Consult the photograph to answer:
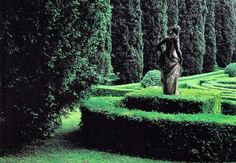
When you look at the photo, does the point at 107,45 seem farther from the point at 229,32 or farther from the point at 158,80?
the point at 229,32

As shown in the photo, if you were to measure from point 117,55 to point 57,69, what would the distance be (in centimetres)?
1297

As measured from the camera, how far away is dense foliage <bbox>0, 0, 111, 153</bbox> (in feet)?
32.8

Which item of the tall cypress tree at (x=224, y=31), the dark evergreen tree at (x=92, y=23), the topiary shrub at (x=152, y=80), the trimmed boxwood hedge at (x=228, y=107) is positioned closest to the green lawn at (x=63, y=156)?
the dark evergreen tree at (x=92, y=23)

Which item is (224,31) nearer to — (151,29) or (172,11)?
(172,11)

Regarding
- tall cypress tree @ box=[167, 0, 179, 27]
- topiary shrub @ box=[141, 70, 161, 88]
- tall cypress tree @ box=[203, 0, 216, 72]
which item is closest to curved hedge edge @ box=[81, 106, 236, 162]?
topiary shrub @ box=[141, 70, 161, 88]

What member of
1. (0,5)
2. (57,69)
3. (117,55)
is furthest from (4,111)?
(117,55)

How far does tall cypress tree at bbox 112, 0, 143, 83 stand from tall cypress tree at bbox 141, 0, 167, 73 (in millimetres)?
1940

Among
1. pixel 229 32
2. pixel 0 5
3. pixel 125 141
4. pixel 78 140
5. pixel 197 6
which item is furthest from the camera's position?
pixel 229 32

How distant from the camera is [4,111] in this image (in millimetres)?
10273

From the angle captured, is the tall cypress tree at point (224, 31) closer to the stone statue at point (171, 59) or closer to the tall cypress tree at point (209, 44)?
the tall cypress tree at point (209, 44)

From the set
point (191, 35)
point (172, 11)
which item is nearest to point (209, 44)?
point (191, 35)

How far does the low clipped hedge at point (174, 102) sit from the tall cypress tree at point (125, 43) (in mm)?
10000

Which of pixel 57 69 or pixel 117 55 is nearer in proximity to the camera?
pixel 57 69

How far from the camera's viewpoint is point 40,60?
10266 mm
